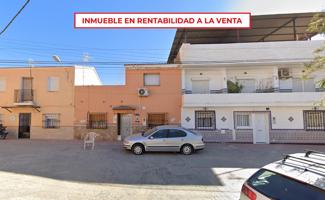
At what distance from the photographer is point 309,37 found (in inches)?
808

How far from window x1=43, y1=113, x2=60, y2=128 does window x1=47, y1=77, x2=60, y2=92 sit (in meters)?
1.99

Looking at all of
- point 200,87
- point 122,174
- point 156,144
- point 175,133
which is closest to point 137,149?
point 156,144

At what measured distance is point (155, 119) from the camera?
18.8 metres

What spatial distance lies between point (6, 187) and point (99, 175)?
2.75m

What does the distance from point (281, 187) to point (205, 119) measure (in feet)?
50.8

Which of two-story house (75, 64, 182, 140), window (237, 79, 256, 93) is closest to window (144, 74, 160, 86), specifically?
two-story house (75, 64, 182, 140)

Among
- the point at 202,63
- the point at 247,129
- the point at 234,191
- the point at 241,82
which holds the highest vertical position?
the point at 202,63

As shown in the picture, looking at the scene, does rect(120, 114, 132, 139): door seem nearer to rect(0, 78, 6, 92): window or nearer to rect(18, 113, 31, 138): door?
rect(18, 113, 31, 138): door

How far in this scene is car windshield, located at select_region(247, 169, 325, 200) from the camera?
2680 mm

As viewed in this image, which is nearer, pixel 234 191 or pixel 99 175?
pixel 234 191

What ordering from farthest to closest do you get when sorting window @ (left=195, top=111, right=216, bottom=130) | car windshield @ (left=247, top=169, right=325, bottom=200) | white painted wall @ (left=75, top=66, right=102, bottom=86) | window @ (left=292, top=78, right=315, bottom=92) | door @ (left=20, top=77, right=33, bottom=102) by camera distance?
white painted wall @ (left=75, top=66, right=102, bottom=86) → door @ (left=20, top=77, right=33, bottom=102) → window @ (left=292, top=78, right=315, bottom=92) → window @ (left=195, top=111, right=216, bottom=130) → car windshield @ (left=247, top=169, right=325, bottom=200)

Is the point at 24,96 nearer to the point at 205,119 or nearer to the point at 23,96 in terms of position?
the point at 23,96

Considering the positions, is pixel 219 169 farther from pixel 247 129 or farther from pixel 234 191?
pixel 247 129

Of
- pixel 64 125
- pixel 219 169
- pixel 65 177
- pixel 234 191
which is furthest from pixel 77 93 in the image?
pixel 234 191
